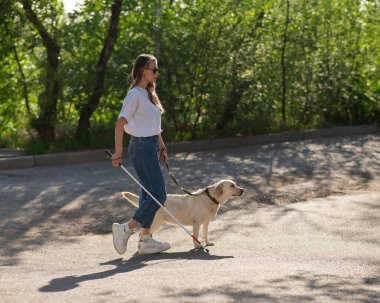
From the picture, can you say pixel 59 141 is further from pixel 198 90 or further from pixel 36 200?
pixel 36 200

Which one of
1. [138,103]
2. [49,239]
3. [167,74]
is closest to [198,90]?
[167,74]

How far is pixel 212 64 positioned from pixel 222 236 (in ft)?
24.6

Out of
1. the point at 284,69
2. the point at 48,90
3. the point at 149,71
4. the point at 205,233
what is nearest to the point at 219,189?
the point at 205,233

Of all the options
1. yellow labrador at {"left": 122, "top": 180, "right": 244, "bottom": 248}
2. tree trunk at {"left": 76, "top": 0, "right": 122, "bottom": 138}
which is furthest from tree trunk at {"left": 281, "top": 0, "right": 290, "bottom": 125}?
yellow labrador at {"left": 122, "top": 180, "right": 244, "bottom": 248}

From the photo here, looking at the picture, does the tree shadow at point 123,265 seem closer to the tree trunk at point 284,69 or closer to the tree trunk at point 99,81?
the tree trunk at point 99,81

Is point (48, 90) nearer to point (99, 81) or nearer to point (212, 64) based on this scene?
point (99, 81)

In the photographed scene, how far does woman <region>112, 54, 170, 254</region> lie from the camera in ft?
26.1

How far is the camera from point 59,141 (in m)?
16.1

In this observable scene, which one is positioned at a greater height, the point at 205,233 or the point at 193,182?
the point at 193,182

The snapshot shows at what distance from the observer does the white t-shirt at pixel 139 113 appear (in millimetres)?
7957

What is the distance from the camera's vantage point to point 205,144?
16484 millimetres

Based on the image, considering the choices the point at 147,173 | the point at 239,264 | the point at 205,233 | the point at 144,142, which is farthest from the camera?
the point at 205,233

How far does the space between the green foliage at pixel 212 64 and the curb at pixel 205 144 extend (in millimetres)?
371

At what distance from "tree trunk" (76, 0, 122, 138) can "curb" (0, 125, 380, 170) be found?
Answer: 1.13 meters
